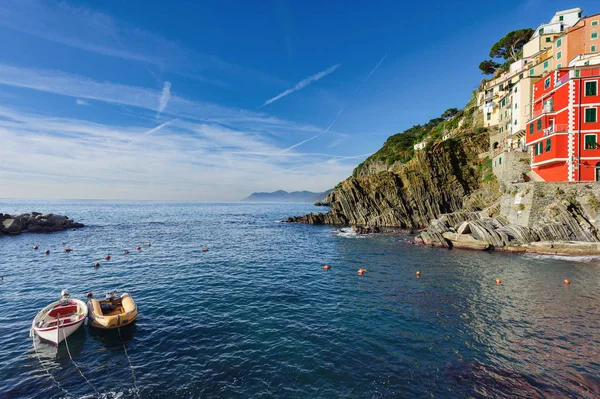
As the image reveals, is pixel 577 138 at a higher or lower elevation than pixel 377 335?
higher

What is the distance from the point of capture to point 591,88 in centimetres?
3462

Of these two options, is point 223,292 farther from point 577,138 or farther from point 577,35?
point 577,35

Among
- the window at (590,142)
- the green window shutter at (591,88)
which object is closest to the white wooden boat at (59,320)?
the window at (590,142)

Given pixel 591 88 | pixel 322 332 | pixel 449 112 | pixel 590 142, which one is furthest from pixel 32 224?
pixel 449 112

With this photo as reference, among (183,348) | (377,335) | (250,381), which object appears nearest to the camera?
(250,381)

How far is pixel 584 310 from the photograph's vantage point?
1850 centimetres

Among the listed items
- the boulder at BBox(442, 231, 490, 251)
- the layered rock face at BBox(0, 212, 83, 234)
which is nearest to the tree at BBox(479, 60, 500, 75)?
the boulder at BBox(442, 231, 490, 251)

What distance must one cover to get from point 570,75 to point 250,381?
5012 cm

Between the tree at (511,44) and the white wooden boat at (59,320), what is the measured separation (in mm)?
98021

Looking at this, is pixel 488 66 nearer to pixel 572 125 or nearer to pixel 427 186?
pixel 427 186

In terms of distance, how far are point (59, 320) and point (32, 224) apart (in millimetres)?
65627

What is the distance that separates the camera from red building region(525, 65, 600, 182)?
3491cm

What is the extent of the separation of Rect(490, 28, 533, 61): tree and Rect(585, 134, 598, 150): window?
5025cm

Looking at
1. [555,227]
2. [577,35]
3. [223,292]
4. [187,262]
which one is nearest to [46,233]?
[187,262]
